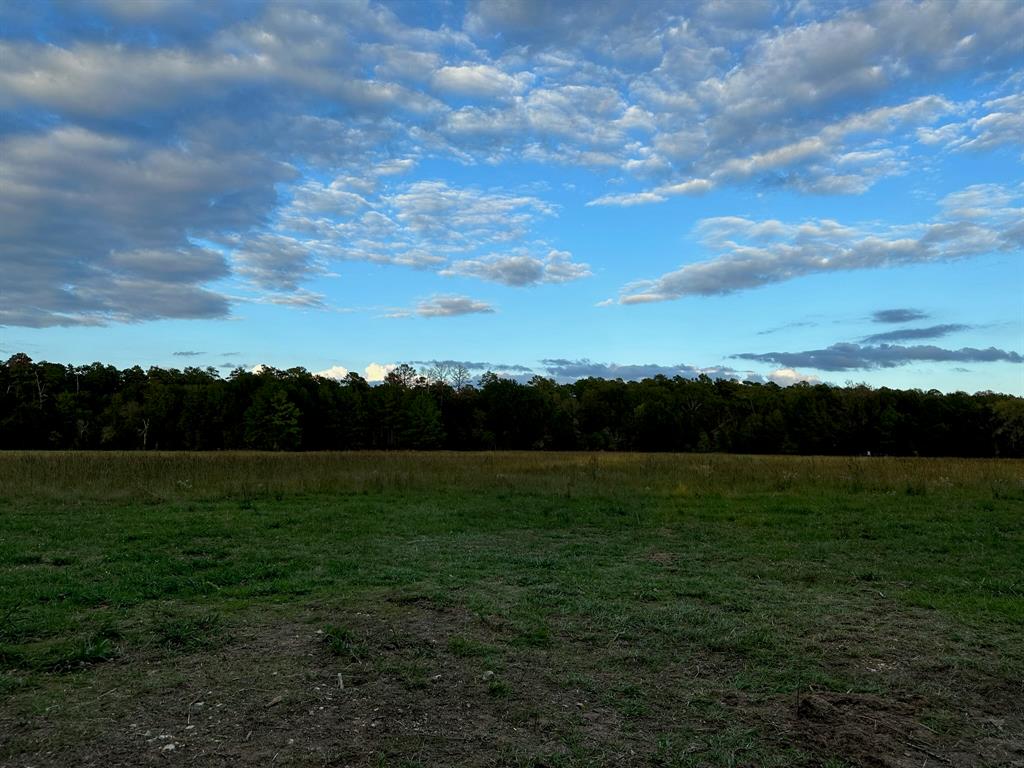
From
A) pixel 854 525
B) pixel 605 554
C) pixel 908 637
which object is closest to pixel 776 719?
pixel 908 637

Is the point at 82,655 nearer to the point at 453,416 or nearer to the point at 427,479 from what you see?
the point at 427,479

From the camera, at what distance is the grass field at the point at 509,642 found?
331 centimetres

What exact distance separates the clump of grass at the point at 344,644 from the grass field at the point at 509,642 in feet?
0.07

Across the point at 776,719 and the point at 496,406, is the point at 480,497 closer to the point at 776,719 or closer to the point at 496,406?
the point at 776,719

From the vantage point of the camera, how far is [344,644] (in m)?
4.52

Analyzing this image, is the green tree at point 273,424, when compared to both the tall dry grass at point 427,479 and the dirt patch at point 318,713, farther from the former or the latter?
the dirt patch at point 318,713

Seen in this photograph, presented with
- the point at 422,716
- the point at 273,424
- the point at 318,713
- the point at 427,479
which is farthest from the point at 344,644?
the point at 273,424

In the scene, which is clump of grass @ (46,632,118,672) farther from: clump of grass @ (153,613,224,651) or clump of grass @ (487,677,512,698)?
clump of grass @ (487,677,512,698)

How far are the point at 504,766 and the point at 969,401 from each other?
3086 inches

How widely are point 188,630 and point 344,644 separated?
125cm

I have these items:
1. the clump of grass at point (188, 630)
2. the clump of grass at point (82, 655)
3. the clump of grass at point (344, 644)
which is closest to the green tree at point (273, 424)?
the clump of grass at point (188, 630)

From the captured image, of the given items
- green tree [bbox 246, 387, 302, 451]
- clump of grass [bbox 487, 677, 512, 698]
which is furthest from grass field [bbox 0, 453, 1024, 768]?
green tree [bbox 246, 387, 302, 451]

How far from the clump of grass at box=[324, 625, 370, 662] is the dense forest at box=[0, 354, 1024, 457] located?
56.1 m

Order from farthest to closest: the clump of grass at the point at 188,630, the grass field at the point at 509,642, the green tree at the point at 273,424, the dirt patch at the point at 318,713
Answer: the green tree at the point at 273,424
the clump of grass at the point at 188,630
the grass field at the point at 509,642
the dirt patch at the point at 318,713
